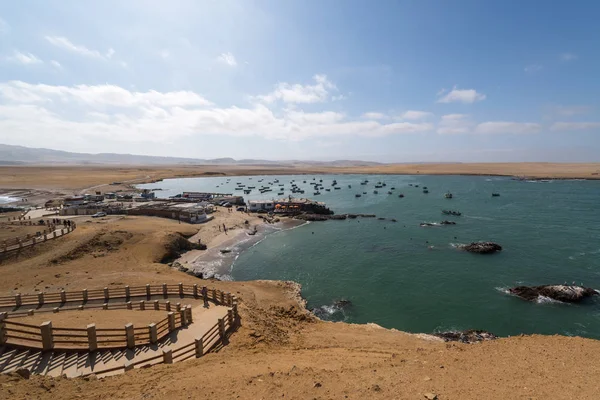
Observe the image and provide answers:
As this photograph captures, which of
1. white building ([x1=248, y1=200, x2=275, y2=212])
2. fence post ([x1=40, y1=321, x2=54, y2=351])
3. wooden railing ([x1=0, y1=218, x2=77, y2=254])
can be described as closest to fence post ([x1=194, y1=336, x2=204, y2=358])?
fence post ([x1=40, y1=321, x2=54, y2=351])

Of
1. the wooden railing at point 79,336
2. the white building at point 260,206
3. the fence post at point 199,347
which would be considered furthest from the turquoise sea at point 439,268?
the wooden railing at point 79,336

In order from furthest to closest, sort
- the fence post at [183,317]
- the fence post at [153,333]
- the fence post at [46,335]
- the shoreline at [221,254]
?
the shoreline at [221,254], the fence post at [183,317], the fence post at [153,333], the fence post at [46,335]

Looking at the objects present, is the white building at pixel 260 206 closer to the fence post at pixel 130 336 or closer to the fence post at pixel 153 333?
the fence post at pixel 153 333

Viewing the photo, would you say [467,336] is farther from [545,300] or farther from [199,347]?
[199,347]

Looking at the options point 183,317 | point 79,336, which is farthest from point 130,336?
point 183,317

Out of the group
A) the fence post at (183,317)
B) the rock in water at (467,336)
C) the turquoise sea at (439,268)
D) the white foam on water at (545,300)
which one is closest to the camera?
the fence post at (183,317)

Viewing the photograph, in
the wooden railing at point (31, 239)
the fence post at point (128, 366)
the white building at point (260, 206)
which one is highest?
the fence post at point (128, 366)

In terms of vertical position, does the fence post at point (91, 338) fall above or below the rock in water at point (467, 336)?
above
